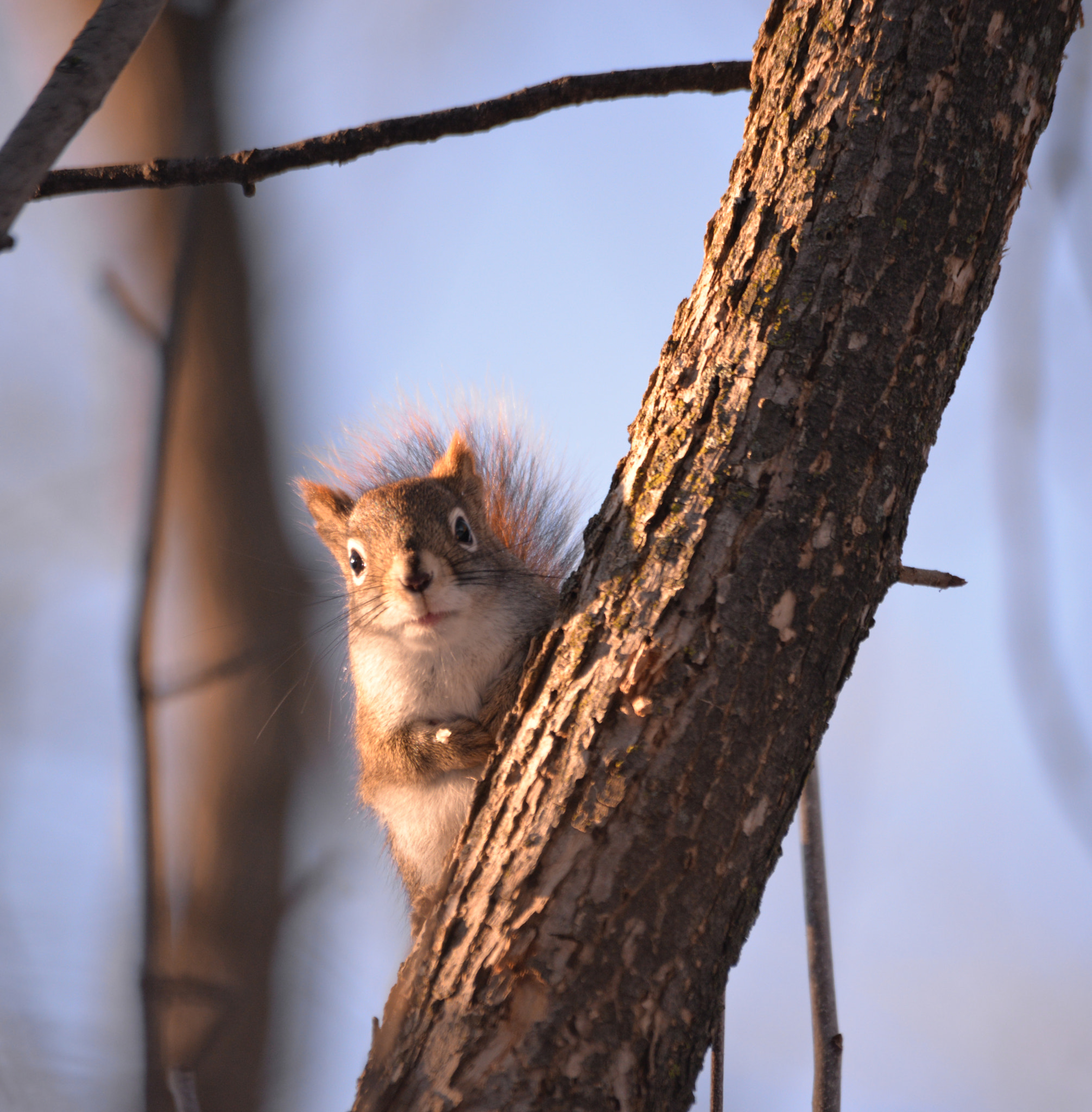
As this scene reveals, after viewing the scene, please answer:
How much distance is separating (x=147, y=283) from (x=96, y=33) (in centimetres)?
229

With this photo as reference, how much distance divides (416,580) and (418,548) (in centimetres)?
15

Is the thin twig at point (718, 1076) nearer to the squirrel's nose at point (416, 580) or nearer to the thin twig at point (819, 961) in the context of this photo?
the thin twig at point (819, 961)

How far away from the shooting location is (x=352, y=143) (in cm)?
176

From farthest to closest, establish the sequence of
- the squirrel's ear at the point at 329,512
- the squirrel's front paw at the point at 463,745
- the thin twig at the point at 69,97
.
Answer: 1. the squirrel's ear at the point at 329,512
2. the squirrel's front paw at the point at 463,745
3. the thin twig at the point at 69,97

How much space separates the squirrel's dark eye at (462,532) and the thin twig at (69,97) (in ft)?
4.28

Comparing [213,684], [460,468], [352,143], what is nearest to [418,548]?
[460,468]

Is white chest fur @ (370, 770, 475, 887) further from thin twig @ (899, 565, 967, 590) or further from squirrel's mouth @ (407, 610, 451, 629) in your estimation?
thin twig @ (899, 565, 967, 590)

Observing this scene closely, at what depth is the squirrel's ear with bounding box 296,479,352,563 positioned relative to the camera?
257cm

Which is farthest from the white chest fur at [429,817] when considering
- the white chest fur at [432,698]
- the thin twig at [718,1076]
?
the thin twig at [718,1076]

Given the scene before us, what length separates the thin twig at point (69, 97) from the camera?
1.01 metres

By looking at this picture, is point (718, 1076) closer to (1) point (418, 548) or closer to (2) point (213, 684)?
(1) point (418, 548)

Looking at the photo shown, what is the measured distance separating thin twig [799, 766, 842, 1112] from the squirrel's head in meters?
0.82

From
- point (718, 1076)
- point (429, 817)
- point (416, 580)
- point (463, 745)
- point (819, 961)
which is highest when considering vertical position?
point (416, 580)

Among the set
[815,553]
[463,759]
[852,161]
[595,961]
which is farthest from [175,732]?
[852,161]
